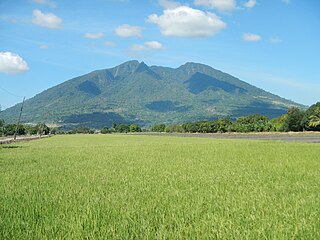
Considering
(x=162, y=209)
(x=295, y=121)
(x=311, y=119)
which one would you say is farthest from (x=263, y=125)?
(x=162, y=209)

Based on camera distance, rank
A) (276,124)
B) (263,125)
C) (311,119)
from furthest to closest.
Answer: (263,125) → (276,124) → (311,119)

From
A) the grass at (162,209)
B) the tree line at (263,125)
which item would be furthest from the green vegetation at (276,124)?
the grass at (162,209)

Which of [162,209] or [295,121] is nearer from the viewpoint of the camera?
[162,209]

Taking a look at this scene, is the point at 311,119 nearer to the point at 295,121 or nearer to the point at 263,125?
the point at 295,121

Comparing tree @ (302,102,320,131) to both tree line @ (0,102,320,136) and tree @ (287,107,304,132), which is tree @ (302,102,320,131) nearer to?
tree line @ (0,102,320,136)

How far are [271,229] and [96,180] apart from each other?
6643mm

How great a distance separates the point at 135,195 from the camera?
7945mm

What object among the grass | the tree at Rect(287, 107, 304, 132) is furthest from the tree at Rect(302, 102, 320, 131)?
the grass

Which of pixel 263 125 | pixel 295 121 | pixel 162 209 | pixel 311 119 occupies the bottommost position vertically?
pixel 162 209

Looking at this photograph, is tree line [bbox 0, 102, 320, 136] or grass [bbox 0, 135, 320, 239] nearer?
grass [bbox 0, 135, 320, 239]

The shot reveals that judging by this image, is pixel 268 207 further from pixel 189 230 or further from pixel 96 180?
pixel 96 180

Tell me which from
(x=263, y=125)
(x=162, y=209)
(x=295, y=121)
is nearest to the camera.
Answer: (x=162, y=209)

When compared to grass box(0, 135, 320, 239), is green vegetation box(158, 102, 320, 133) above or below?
above

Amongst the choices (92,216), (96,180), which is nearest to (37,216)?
(92,216)
